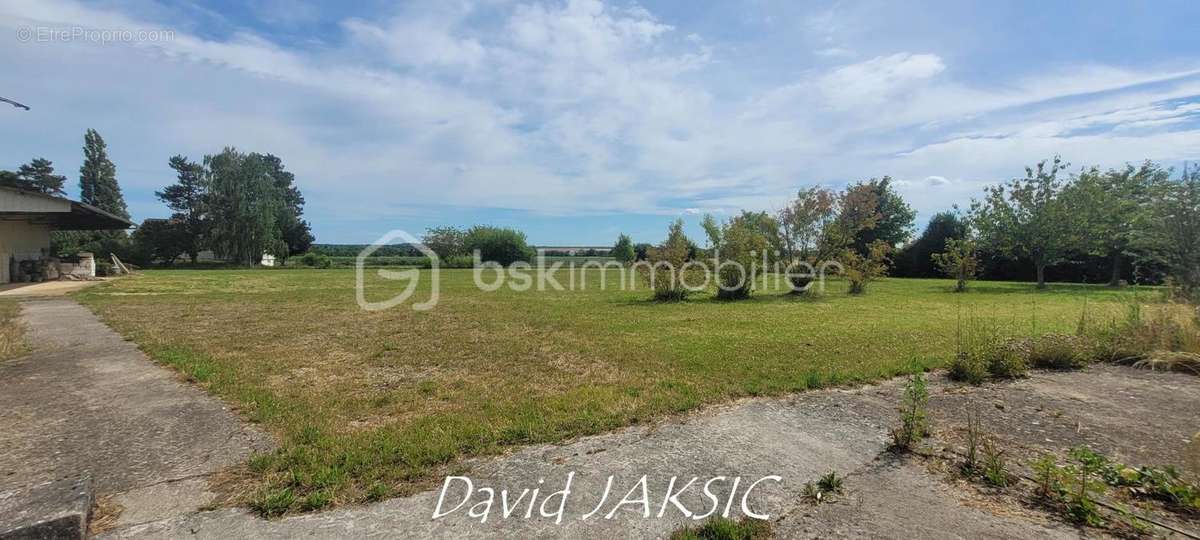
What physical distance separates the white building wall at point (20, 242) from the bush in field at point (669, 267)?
21925 millimetres

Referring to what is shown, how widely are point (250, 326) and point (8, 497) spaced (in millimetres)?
7368

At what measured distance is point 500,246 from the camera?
45938 millimetres

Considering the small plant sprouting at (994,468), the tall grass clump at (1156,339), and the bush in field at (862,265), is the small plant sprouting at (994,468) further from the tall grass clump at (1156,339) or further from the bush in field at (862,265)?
the bush in field at (862,265)

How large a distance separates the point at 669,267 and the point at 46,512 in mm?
12418

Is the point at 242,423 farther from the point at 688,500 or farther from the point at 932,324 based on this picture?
the point at 932,324

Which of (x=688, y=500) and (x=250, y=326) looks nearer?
(x=688, y=500)

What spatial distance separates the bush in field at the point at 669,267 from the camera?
1365 cm

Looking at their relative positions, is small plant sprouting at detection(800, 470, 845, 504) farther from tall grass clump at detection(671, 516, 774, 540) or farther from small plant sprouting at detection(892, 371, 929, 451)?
small plant sprouting at detection(892, 371, 929, 451)

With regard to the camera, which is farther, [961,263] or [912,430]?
[961,263]

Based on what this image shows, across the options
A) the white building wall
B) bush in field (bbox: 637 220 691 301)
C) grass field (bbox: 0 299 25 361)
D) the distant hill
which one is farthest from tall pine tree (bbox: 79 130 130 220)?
bush in field (bbox: 637 220 691 301)

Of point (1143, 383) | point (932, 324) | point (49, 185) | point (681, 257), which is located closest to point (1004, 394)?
point (1143, 383)

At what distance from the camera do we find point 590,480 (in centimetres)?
268

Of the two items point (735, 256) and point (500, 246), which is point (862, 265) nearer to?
point (735, 256)

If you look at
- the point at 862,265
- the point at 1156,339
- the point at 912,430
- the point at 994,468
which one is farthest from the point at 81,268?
the point at 1156,339
